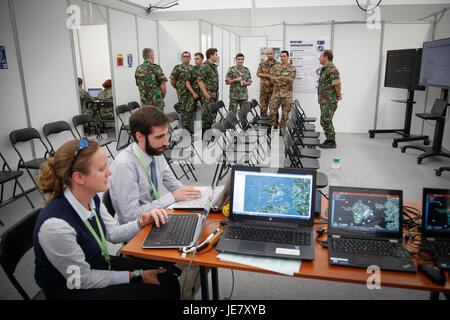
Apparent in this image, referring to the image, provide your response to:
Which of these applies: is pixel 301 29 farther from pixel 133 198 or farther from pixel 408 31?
pixel 133 198

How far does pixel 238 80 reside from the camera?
729 centimetres

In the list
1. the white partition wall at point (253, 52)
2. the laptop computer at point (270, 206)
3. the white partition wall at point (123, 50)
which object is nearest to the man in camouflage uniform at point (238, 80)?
the white partition wall at point (253, 52)

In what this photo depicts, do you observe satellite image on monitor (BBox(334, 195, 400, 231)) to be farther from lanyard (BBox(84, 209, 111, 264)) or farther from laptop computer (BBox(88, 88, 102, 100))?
laptop computer (BBox(88, 88, 102, 100))

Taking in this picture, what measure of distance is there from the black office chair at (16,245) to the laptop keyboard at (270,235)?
0.96 meters

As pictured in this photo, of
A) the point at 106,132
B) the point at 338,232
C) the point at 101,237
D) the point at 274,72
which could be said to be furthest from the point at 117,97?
the point at 338,232

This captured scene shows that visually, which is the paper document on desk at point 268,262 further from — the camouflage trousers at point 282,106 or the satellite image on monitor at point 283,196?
the camouflage trousers at point 282,106

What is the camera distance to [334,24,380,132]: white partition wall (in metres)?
7.03

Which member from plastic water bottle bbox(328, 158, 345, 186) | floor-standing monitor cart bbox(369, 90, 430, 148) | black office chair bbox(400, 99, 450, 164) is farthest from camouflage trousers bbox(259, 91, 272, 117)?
black office chair bbox(400, 99, 450, 164)

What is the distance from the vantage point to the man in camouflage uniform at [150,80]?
19.2 feet

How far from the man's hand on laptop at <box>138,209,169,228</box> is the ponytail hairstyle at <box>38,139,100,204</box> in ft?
1.29

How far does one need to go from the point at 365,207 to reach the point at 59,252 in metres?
1.38

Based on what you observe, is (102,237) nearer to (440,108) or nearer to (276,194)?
(276,194)

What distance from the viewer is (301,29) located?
7.12m

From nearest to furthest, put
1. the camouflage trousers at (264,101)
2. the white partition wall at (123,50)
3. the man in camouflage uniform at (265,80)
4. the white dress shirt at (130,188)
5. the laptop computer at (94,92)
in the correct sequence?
the white dress shirt at (130,188)
the white partition wall at (123,50)
the man in camouflage uniform at (265,80)
the laptop computer at (94,92)
the camouflage trousers at (264,101)
